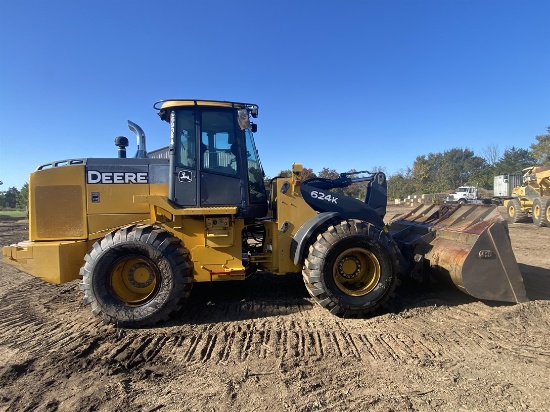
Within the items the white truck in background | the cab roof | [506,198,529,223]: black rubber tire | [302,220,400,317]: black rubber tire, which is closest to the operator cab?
the cab roof

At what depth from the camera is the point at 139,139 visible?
6004mm

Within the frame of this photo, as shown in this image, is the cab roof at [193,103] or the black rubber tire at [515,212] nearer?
the cab roof at [193,103]

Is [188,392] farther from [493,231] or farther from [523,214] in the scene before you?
[523,214]

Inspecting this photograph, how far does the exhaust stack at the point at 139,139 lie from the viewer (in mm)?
5910

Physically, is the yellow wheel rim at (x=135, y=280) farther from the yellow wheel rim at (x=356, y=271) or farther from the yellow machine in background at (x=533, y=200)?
the yellow machine in background at (x=533, y=200)

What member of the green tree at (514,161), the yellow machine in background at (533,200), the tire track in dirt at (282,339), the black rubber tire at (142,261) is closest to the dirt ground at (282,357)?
the tire track in dirt at (282,339)

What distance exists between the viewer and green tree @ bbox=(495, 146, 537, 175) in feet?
186

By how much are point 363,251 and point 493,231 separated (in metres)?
1.74

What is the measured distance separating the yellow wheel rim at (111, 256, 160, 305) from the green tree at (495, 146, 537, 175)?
63351 millimetres

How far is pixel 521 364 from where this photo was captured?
3453mm

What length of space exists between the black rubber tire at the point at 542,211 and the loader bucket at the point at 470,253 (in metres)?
13.7

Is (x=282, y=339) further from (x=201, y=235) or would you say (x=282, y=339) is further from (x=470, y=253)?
(x=470, y=253)

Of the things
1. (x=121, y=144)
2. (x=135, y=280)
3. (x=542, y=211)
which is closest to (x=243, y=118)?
(x=121, y=144)

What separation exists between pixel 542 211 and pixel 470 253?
15373 millimetres
